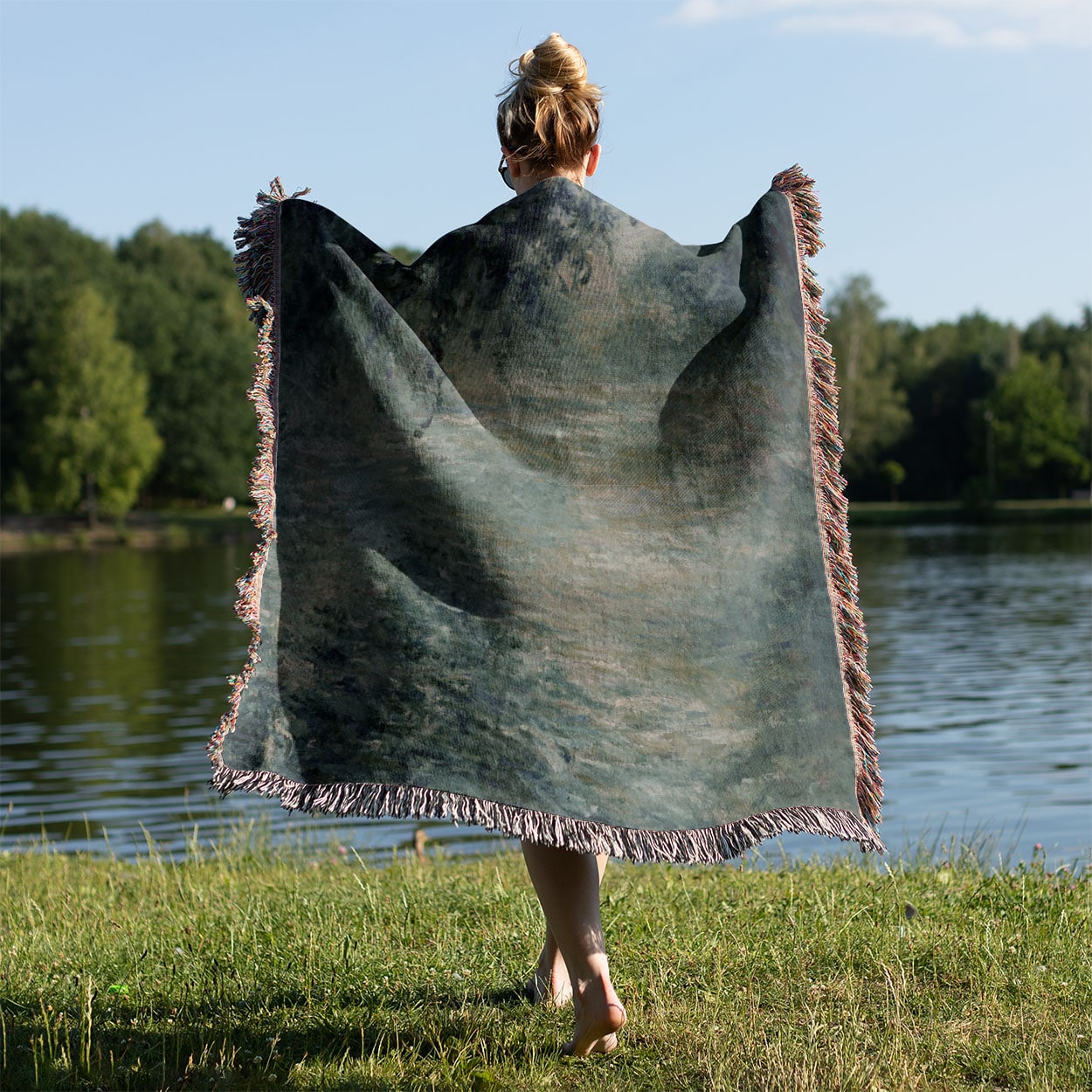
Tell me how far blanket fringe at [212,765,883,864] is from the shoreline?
146 feet

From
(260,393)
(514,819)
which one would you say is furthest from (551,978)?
(260,393)

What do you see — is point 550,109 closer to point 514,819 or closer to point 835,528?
point 835,528

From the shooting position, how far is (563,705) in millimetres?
2918

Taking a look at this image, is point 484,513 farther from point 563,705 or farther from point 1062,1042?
point 1062,1042

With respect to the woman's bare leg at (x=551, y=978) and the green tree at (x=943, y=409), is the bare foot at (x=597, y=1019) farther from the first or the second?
the green tree at (x=943, y=409)

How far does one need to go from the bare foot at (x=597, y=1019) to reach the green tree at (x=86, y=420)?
4940 centimetres

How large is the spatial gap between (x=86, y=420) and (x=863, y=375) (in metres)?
37.2

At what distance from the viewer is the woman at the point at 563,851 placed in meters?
2.88

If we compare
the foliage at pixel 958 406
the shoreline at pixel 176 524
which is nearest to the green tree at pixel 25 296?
the shoreline at pixel 176 524

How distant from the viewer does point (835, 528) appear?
313 cm

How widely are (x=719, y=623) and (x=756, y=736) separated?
268 mm

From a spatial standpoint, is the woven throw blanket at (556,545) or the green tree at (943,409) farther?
the green tree at (943,409)

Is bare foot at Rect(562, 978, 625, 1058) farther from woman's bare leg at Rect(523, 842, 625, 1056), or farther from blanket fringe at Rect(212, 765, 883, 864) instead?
blanket fringe at Rect(212, 765, 883, 864)

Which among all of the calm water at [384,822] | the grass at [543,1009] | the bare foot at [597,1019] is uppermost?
→ the bare foot at [597,1019]
